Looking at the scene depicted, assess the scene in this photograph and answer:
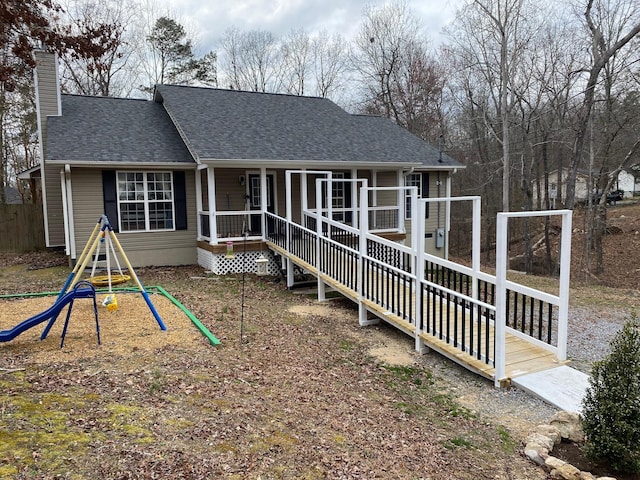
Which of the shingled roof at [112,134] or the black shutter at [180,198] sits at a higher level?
the shingled roof at [112,134]

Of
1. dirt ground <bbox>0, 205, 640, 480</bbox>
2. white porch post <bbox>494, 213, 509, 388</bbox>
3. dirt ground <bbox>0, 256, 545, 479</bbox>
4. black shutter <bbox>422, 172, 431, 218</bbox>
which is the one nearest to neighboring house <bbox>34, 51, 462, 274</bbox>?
black shutter <bbox>422, 172, 431, 218</bbox>

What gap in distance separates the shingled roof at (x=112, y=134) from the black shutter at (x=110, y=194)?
0.57 m

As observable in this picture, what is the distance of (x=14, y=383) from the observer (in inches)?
169

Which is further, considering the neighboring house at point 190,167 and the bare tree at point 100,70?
the bare tree at point 100,70

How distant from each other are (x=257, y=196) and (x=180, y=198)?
2.32 metres

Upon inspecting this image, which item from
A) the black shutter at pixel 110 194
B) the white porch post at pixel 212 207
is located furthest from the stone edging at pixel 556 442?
the black shutter at pixel 110 194

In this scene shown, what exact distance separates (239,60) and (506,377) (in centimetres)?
2820

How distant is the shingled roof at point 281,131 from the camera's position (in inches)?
471

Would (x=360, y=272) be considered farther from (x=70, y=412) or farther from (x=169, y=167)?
(x=169, y=167)

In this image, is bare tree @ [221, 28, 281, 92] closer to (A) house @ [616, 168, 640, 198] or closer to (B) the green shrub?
(B) the green shrub

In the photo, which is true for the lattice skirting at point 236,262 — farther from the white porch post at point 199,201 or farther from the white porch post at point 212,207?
the white porch post at point 199,201

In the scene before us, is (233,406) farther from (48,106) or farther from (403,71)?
(403,71)

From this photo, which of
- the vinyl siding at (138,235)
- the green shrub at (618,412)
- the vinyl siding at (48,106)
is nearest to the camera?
the green shrub at (618,412)

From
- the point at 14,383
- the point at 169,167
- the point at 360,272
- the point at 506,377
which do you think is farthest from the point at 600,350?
the point at 169,167
